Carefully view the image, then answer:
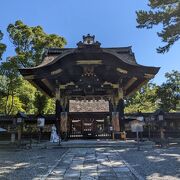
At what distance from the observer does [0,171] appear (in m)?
6.89

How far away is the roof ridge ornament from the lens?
1562cm

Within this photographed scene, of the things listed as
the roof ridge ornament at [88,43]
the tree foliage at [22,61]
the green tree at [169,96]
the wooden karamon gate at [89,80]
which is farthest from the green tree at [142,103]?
the roof ridge ornament at [88,43]

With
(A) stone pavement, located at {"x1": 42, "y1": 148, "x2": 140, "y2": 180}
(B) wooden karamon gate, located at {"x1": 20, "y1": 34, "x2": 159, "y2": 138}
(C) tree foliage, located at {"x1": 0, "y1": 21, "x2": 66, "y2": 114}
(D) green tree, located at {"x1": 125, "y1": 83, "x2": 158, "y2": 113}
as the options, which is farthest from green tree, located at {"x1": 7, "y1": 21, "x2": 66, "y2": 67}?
(A) stone pavement, located at {"x1": 42, "y1": 148, "x2": 140, "y2": 180}

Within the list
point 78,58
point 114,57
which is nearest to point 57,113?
point 78,58

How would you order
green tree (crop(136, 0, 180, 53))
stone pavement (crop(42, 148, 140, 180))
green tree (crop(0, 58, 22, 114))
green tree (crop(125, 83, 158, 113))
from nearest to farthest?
stone pavement (crop(42, 148, 140, 180)) < green tree (crop(136, 0, 180, 53)) < green tree (crop(0, 58, 22, 114)) < green tree (crop(125, 83, 158, 113))

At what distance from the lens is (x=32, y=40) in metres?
29.1

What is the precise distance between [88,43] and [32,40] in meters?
14.5

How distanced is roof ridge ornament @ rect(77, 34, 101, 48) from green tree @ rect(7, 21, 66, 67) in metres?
12.0

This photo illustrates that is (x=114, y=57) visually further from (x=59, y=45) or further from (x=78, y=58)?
(x=59, y=45)

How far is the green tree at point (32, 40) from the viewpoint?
28109 millimetres

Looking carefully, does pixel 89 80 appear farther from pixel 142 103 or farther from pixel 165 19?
pixel 142 103

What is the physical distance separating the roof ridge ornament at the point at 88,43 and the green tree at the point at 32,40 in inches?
471

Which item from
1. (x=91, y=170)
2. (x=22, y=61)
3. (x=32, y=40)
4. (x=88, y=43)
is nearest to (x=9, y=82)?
(x=22, y=61)

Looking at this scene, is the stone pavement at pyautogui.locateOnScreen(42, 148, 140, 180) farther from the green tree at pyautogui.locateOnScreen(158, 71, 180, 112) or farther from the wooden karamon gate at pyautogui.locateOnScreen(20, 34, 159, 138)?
the green tree at pyautogui.locateOnScreen(158, 71, 180, 112)
